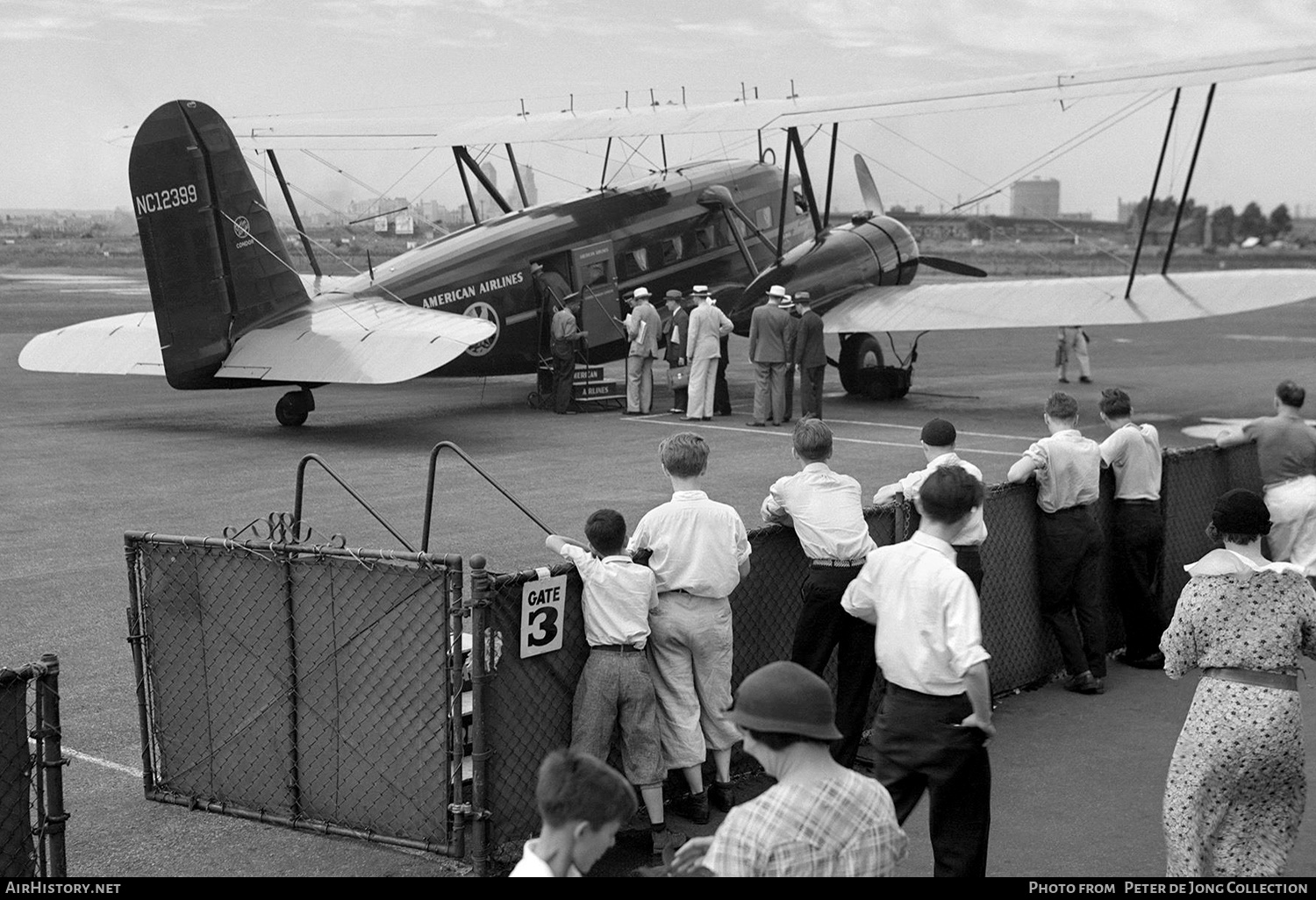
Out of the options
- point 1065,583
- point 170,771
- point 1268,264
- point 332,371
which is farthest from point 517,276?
point 1268,264

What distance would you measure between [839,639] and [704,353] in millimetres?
13092

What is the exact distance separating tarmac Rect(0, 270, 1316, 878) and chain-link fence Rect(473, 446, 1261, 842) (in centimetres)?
34

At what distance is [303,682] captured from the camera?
5.96 meters

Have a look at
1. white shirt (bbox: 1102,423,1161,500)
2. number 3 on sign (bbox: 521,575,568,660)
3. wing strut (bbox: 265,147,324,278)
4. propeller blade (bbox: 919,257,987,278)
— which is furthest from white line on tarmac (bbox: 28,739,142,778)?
propeller blade (bbox: 919,257,987,278)

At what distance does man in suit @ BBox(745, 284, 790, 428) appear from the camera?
61.6ft

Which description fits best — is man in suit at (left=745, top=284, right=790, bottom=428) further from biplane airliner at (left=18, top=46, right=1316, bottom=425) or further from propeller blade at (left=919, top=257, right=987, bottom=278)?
propeller blade at (left=919, top=257, right=987, bottom=278)

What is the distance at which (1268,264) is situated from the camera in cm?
8475

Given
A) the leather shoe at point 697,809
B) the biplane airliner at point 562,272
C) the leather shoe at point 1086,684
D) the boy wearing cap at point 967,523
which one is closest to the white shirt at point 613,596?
the leather shoe at point 697,809

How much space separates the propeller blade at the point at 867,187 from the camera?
25.3m

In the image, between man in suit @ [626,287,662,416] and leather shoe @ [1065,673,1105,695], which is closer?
leather shoe @ [1065,673,1105,695]

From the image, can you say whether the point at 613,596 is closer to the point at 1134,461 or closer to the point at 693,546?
the point at 693,546

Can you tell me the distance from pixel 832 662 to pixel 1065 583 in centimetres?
179

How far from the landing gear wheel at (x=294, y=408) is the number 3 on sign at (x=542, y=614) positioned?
43.7 feet

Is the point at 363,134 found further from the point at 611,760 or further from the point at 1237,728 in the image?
the point at 1237,728
